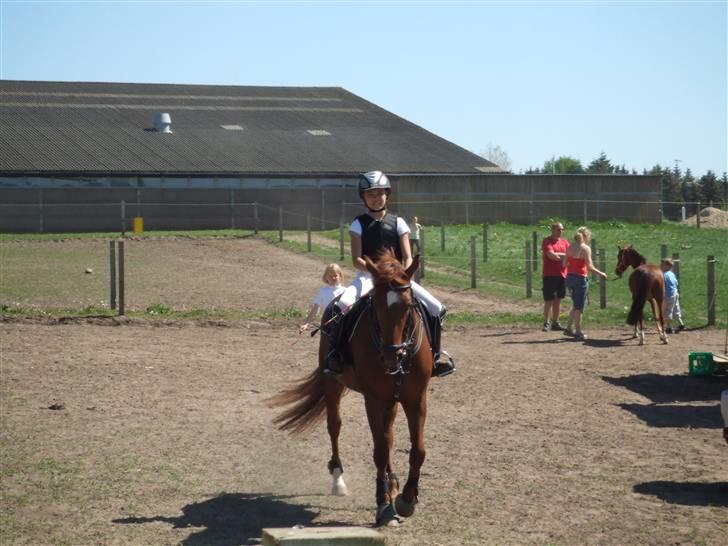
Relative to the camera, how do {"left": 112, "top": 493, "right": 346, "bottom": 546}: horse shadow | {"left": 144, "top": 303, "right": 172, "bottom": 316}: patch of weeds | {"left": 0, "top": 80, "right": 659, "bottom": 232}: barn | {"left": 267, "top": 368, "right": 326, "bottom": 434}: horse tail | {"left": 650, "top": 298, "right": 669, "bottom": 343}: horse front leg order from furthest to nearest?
1. {"left": 0, "top": 80, "right": 659, "bottom": 232}: barn
2. {"left": 144, "top": 303, "right": 172, "bottom": 316}: patch of weeds
3. {"left": 650, "top": 298, "right": 669, "bottom": 343}: horse front leg
4. {"left": 267, "top": 368, "right": 326, "bottom": 434}: horse tail
5. {"left": 112, "top": 493, "right": 346, "bottom": 546}: horse shadow

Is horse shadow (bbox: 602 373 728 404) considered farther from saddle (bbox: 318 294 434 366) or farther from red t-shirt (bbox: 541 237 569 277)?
saddle (bbox: 318 294 434 366)

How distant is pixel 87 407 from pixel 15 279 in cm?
1549

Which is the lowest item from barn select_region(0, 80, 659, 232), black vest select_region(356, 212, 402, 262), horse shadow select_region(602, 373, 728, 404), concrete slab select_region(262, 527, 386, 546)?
horse shadow select_region(602, 373, 728, 404)

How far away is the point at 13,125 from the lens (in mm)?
53812

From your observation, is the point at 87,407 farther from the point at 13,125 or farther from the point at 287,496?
the point at 13,125

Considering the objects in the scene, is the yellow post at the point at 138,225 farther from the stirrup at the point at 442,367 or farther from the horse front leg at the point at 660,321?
the stirrup at the point at 442,367

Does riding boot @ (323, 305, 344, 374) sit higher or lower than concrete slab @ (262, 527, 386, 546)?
higher

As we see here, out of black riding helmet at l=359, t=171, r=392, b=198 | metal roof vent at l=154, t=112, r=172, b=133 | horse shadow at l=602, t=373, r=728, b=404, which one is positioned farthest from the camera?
metal roof vent at l=154, t=112, r=172, b=133

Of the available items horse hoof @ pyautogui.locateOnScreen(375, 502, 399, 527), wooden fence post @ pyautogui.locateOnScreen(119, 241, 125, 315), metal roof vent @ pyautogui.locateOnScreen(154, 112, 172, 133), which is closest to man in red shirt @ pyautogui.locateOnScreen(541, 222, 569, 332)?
wooden fence post @ pyautogui.locateOnScreen(119, 241, 125, 315)

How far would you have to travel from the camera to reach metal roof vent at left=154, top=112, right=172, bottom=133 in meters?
56.0

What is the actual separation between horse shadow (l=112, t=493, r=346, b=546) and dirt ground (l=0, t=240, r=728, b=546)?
0.07ft

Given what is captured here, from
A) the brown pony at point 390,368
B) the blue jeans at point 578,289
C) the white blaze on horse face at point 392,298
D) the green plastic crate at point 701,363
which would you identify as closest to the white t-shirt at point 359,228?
the brown pony at point 390,368

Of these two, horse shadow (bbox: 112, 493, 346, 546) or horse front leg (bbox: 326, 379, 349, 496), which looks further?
horse front leg (bbox: 326, 379, 349, 496)

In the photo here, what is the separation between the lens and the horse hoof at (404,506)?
7.85 meters
